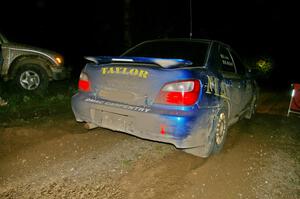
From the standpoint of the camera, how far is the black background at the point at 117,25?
16.7m

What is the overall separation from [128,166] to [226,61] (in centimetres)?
233

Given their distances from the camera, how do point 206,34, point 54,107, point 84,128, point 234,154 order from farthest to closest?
point 206,34 < point 54,107 < point 84,128 < point 234,154

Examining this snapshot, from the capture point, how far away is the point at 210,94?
3729 mm

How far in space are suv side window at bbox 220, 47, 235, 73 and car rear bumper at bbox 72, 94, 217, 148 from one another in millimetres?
1074

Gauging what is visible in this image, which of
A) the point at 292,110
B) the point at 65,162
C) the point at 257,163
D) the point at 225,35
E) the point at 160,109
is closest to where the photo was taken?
the point at 160,109

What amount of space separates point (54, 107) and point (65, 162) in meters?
2.86

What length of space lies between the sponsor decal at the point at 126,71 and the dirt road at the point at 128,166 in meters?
1.14

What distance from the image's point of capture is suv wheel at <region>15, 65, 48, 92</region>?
7098 mm

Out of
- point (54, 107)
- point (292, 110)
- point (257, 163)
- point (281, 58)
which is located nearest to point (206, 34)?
point (281, 58)

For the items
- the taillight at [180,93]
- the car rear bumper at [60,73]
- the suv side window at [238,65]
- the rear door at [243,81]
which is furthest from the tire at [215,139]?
the car rear bumper at [60,73]

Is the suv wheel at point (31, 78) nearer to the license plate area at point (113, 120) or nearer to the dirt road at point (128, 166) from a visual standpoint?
the dirt road at point (128, 166)

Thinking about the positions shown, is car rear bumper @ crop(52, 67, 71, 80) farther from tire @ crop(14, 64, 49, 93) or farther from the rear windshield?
the rear windshield

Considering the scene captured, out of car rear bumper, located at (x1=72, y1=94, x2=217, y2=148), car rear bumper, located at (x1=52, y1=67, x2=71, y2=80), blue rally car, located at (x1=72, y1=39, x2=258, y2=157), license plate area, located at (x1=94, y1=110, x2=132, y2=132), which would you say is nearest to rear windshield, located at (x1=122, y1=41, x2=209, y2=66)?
blue rally car, located at (x1=72, y1=39, x2=258, y2=157)

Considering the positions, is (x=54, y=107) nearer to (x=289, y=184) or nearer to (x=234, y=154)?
(x=234, y=154)
